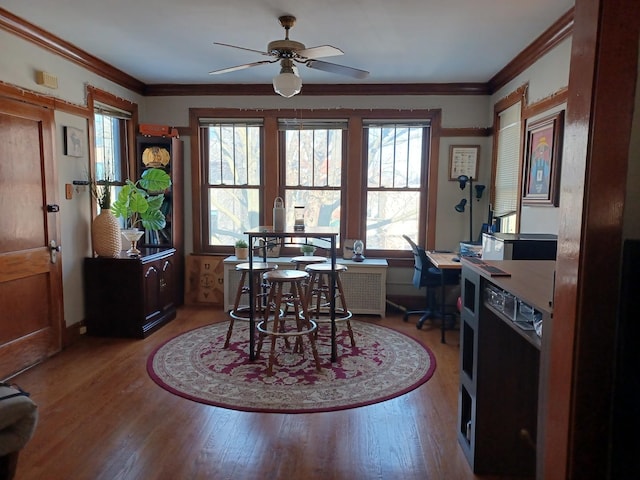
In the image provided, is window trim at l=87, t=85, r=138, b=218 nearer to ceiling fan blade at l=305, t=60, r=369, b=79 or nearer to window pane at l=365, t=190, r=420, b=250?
ceiling fan blade at l=305, t=60, r=369, b=79

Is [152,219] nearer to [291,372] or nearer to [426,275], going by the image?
[291,372]

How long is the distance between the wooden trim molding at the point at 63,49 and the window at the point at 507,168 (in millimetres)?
3959

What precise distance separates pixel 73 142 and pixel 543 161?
13.0ft

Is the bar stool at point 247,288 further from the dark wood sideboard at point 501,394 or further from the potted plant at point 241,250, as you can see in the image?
the dark wood sideboard at point 501,394

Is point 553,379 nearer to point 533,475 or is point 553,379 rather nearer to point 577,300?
point 577,300

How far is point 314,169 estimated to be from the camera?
5.14 meters

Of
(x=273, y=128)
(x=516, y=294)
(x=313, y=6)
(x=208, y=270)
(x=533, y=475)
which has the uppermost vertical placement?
(x=313, y=6)

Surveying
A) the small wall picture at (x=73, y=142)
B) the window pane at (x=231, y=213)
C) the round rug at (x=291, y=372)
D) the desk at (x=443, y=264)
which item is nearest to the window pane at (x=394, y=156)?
the desk at (x=443, y=264)

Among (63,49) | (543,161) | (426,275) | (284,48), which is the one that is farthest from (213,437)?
(63,49)

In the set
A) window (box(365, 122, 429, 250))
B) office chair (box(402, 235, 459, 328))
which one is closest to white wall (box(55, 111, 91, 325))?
window (box(365, 122, 429, 250))

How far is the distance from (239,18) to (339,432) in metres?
2.82

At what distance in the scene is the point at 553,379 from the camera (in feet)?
4.28

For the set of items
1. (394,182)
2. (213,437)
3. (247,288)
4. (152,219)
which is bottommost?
(213,437)

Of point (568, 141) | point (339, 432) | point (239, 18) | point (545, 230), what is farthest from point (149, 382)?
point (545, 230)
